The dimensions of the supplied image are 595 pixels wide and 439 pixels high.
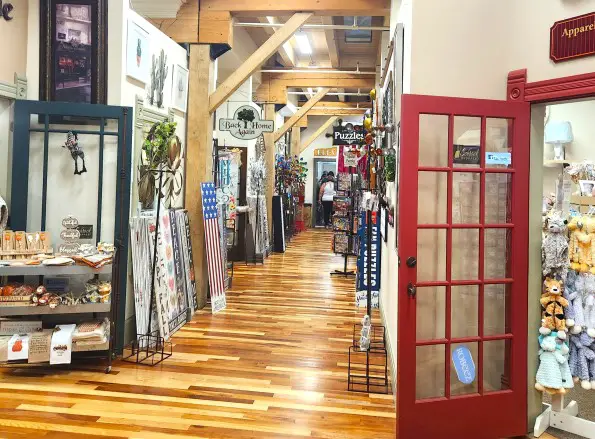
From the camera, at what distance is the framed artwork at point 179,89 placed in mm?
5112

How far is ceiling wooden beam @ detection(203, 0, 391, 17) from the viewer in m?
5.41

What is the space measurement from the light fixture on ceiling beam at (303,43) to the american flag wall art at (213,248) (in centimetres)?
365

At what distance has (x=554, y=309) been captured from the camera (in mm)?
2887

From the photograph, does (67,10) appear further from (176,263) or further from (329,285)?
(329,285)

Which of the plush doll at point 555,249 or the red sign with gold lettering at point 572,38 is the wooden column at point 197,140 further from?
the red sign with gold lettering at point 572,38

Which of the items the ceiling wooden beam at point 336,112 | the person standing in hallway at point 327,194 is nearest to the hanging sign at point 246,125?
the ceiling wooden beam at point 336,112

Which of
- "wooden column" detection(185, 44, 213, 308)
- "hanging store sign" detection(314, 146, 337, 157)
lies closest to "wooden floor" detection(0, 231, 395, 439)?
"wooden column" detection(185, 44, 213, 308)

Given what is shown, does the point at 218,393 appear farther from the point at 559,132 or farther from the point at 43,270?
the point at 559,132

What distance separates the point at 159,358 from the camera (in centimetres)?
401

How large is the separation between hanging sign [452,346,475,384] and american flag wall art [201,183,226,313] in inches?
126

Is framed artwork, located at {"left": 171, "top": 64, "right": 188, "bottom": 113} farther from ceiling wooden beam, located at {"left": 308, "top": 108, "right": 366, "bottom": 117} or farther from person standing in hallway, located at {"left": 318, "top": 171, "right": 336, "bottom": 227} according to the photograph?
person standing in hallway, located at {"left": 318, "top": 171, "right": 336, "bottom": 227}

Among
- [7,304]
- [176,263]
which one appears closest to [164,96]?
[176,263]

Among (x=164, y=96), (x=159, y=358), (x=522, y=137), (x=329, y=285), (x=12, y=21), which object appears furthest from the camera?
(x=329, y=285)

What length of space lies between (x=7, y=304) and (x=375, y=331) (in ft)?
10.6
